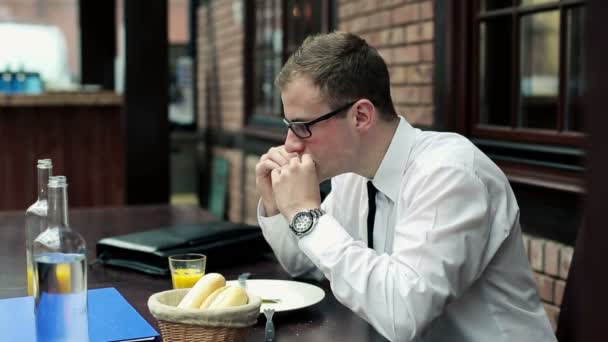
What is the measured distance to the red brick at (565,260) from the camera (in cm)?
267

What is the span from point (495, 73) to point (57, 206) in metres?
2.34

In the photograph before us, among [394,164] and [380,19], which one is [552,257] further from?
[380,19]

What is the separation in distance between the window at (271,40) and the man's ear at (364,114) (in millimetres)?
3137

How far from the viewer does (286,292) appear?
5.51ft

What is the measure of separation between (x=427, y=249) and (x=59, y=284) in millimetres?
628

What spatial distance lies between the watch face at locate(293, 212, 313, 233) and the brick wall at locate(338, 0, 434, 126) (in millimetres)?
1969

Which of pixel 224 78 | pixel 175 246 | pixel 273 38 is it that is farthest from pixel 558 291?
pixel 224 78

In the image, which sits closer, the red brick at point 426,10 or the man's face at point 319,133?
the man's face at point 319,133

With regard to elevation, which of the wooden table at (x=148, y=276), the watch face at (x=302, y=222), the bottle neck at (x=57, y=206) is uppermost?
the bottle neck at (x=57, y=206)

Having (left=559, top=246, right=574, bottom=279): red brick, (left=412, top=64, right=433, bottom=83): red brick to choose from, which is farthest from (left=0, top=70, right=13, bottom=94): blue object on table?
(left=559, top=246, right=574, bottom=279): red brick

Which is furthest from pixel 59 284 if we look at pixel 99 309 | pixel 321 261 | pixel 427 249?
pixel 427 249

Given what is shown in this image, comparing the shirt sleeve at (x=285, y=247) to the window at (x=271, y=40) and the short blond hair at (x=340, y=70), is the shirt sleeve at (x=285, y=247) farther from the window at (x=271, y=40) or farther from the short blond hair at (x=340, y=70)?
the window at (x=271, y=40)

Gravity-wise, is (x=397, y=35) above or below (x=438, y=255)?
above

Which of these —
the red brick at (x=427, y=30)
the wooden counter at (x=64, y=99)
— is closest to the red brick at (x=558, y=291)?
the red brick at (x=427, y=30)
